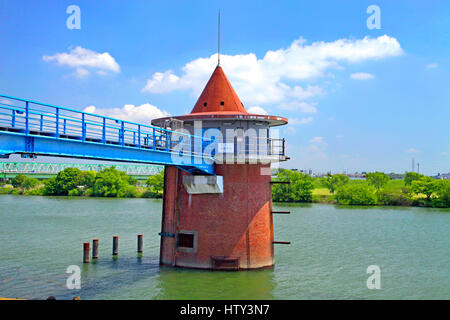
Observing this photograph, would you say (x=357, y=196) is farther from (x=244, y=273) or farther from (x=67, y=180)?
(x=67, y=180)

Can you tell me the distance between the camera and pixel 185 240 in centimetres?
2328

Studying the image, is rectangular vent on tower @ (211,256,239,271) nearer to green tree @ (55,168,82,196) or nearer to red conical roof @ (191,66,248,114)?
red conical roof @ (191,66,248,114)

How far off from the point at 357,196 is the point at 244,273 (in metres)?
62.7

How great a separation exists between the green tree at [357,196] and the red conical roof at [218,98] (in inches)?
2355

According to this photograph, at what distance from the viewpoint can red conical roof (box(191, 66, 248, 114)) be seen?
83.6 feet

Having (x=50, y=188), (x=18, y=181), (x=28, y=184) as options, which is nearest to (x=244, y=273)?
(x=50, y=188)

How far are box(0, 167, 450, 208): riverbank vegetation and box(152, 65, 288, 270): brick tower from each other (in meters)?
47.0

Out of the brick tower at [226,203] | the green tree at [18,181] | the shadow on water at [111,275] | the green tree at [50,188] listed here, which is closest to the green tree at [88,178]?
the green tree at [50,188]

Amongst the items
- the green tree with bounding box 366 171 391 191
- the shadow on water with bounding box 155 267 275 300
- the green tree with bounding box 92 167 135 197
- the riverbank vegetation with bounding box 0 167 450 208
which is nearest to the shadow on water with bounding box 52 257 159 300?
the shadow on water with bounding box 155 267 275 300

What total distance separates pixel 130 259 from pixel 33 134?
13970 millimetres

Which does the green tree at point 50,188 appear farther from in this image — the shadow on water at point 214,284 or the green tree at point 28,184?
the shadow on water at point 214,284

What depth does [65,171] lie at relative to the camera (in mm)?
106500

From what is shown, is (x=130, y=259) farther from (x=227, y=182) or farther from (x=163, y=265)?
(x=227, y=182)
